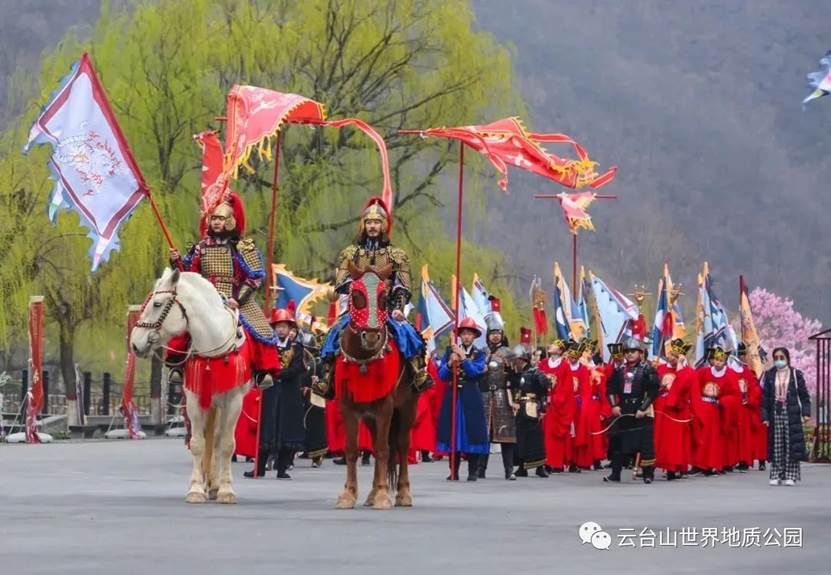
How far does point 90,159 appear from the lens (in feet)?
60.4

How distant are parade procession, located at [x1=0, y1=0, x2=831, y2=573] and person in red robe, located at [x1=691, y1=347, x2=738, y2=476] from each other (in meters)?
0.05

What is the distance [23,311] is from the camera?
3784 centimetres

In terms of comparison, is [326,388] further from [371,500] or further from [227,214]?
[227,214]

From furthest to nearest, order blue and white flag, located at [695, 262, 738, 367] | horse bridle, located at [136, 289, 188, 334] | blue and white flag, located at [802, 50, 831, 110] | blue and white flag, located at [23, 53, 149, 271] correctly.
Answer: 1. blue and white flag, located at [695, 262, 738, 367]
2. blue and white flag, located at [23, 53, 149, 271]
3. horse bridle, located at [136, 289, 188, 334]
4. blue and white flag, located at [802, 50, 831, 110]

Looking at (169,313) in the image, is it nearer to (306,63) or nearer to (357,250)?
(357,250)

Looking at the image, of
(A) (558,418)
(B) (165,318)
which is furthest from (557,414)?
(B) (165,318)

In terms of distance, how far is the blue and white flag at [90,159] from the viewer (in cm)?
1830

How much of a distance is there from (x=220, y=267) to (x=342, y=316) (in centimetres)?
161

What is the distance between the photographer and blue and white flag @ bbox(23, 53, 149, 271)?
18297mm

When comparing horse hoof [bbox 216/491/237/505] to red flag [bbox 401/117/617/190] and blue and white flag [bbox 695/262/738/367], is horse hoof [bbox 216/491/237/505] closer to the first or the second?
red flag [bbox 401/117/617/190]

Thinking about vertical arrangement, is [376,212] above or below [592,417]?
above

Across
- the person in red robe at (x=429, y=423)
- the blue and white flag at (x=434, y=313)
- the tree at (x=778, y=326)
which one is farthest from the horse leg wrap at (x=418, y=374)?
the tree at (x=778, y=326)

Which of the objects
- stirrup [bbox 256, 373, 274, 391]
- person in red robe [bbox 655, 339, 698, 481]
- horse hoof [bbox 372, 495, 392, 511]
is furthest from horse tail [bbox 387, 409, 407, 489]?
person in red robe [bbox 655, 339, 698, 481]

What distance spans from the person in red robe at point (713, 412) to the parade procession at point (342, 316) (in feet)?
0.18
